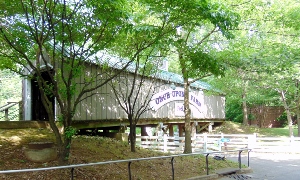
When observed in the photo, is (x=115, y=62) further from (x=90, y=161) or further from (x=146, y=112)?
(x=146, y=112)

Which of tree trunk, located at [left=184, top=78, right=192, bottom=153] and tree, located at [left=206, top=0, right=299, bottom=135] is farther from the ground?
tree, located at [left=206, top=0, right=299, bottom=135]

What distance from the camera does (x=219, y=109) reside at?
24297mm

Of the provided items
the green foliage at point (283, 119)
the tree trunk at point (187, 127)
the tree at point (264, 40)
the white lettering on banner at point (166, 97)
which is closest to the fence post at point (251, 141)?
the white lettering on banner at point (166, 97)

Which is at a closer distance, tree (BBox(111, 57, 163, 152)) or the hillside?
the hillside

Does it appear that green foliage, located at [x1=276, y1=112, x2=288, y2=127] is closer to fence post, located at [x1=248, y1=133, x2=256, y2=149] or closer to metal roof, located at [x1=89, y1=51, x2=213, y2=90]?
fence post, located at [x1=248, y1=133, x2=256, y2=149]

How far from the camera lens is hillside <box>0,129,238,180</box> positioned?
6855 millimetres

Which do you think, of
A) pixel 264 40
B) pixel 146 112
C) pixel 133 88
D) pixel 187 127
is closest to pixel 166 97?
pixel 146 112

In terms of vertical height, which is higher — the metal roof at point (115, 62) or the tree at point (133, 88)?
the metal roof at point (115, 62)

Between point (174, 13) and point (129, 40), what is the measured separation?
231cm

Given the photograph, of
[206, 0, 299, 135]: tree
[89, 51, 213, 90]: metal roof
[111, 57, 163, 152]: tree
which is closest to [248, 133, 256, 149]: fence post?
[89, 51, 213, 90]: metal roof

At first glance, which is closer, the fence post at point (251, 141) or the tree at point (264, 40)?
the tree at point (264, 40)

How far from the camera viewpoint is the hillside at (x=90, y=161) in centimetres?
686

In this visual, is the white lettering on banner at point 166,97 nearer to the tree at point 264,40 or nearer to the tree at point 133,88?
the tree at point 133,88

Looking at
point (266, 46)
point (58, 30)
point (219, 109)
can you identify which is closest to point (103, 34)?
point (58, 30)
